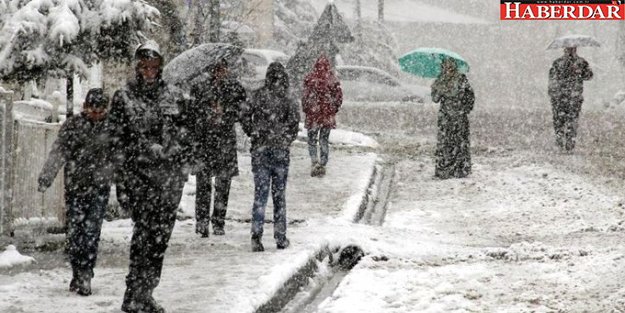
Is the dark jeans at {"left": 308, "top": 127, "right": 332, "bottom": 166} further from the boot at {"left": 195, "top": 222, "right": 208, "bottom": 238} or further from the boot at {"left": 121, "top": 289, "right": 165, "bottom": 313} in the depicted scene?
the boot at {"left": 121, "top": 289, "right": 165, "bottom": 313}

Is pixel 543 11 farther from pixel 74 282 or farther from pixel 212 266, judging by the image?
pixel 74 282

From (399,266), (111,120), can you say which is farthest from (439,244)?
(111,120)

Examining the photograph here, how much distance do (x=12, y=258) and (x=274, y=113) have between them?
8.53 ft

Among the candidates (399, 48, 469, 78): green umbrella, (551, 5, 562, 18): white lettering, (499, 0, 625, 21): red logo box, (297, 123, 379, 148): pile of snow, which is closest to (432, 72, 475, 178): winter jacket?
(399, 48, 469, 78): green umbrella

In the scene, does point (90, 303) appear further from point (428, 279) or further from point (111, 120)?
point (428, 279)

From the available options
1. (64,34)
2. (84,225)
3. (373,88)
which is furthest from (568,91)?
(373,88)

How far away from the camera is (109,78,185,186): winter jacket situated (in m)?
6.57

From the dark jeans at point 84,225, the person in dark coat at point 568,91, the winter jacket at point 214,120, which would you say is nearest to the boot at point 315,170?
the winter jacket at point 214,120

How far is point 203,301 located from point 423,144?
47.5ft

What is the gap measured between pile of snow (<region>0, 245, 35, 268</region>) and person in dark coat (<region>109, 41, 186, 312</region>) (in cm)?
202

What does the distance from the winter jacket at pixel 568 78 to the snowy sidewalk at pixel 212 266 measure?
238 inches

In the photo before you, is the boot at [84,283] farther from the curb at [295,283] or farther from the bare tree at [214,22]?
the bare tree at [214,22]

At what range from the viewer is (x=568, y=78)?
706 inches

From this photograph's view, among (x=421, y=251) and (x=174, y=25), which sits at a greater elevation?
(x=174, y=25)
